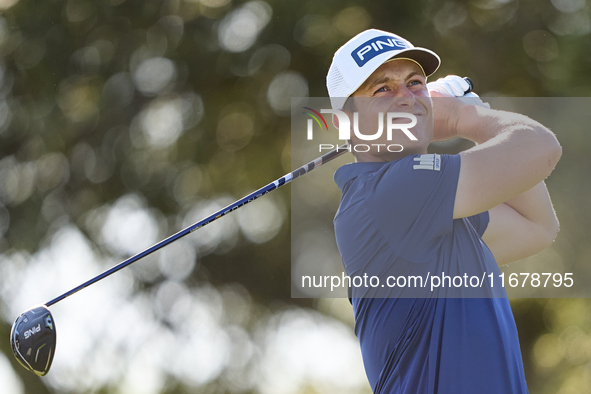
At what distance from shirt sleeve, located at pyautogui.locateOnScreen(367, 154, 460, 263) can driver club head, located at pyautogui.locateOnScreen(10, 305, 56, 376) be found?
4.38 ft

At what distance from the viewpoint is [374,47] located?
1.62m

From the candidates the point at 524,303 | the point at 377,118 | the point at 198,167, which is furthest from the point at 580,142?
the point at 377,118

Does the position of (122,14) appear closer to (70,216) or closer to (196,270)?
(70,216)

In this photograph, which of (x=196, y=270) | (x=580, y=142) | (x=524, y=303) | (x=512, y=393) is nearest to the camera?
(x=512, y=393)

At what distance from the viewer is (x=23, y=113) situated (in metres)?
5.37

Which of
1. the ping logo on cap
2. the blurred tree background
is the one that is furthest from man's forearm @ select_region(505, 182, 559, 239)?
the blurred tree background

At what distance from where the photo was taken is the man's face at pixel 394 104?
162 centimetres

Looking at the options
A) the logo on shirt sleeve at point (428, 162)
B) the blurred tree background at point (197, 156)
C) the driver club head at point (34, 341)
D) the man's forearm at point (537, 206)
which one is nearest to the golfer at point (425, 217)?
the logo on shirt sleeve at point (428, 162)

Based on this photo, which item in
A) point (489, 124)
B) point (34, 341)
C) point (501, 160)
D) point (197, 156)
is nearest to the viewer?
point (501, 160)

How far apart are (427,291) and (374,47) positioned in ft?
1.78

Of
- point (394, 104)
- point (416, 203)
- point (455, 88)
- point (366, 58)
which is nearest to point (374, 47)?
point (366, 58)

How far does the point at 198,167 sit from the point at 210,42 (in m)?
0.86
